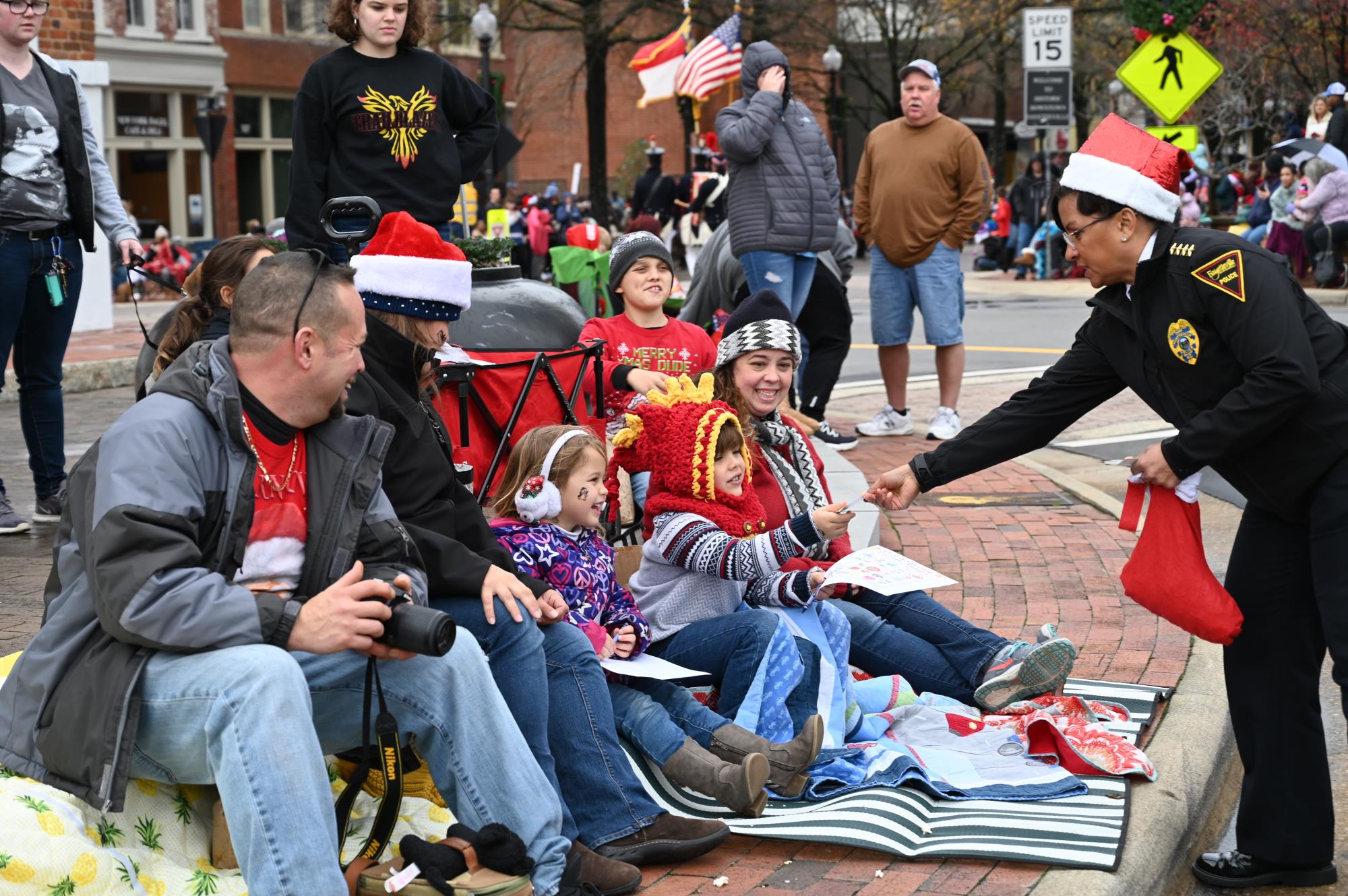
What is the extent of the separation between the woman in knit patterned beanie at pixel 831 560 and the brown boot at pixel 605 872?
1.48 metres

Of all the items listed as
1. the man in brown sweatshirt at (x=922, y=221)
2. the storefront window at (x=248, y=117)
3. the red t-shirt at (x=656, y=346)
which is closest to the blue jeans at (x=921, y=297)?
the man in brown sweatshirt at (x=922, y=221)

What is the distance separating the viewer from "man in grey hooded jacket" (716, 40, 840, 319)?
347 inches

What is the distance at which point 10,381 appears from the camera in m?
10.8

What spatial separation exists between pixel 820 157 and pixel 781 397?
13.7ft

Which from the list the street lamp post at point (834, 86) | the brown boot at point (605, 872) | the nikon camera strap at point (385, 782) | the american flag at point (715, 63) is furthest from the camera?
the street lamp post at point (834, 86)

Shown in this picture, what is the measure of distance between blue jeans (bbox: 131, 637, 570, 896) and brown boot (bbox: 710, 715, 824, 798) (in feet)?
2.83

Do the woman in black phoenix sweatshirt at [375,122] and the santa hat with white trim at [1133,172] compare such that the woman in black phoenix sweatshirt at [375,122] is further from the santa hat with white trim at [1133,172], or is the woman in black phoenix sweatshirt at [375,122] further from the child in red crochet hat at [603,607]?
the santa hat with white trim at [1133,172]

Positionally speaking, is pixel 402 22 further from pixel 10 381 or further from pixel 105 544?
pixel 10 381

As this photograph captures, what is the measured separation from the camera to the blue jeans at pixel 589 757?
12.1 feet

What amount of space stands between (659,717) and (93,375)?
28.3 feet

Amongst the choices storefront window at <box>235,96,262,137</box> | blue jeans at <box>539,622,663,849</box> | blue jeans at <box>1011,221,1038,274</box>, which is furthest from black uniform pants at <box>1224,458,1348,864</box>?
storefront window at <box>235,96,262,137</box>

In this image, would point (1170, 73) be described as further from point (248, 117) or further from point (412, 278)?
point (248, 117)

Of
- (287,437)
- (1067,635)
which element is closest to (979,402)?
Result: (1067,635)

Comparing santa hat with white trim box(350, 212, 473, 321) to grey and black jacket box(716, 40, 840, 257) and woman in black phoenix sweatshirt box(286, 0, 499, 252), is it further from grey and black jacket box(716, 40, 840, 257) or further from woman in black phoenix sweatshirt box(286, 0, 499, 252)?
grey and black jacket box(716, 40, 840, 257)
